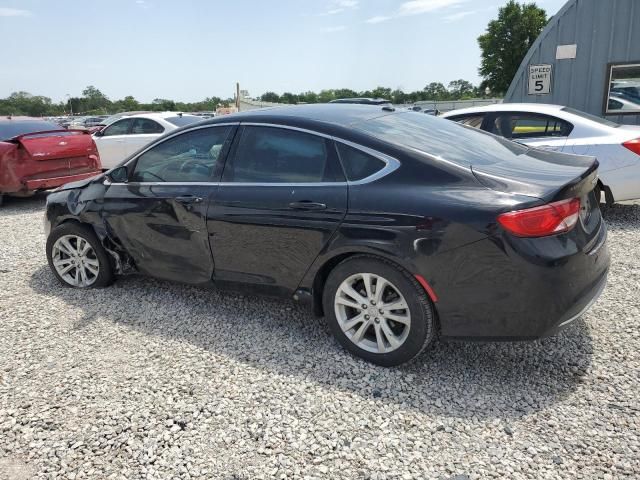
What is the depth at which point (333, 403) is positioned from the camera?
286 cm

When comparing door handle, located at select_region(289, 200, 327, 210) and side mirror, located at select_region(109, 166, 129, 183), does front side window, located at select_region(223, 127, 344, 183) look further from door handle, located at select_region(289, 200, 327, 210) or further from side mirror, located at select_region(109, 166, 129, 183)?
side mirror, located at select_region(109, 166, 129, 183)

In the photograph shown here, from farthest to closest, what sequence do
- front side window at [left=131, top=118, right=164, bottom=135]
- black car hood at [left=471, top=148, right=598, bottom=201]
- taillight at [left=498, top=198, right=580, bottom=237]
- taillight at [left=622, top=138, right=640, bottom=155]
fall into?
1. front side window at [left=131, top=118, right=164, bottom=135]
2. taillight at [left=622, top=138, right=640, bottom=155]
3. black car hood at [left=471, top=148, right=598, bottom=201]
4. taillight at [left=498, top=198, right=580, bottom=237]

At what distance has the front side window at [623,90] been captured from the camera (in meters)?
11.0

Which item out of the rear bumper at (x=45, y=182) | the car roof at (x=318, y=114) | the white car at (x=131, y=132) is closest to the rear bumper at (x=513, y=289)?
the car roof at (x=318, y=114)

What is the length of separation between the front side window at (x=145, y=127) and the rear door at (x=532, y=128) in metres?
7.05

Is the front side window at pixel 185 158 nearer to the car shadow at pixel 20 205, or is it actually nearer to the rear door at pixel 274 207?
the rear door at pixel 274 207

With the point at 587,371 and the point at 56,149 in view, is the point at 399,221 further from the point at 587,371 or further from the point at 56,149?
the point at 56,149

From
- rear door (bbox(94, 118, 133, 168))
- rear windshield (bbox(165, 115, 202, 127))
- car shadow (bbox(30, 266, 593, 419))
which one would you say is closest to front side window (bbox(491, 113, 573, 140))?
car shadow (bbox(30, 266, 593, 419))

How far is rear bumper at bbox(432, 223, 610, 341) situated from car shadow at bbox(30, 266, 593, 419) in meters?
0.35

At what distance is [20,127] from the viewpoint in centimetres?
862

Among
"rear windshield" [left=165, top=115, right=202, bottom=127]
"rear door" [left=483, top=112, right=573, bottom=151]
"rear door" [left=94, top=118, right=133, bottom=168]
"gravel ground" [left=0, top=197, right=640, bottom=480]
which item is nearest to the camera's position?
"gravel ground" [left=0, top=197, right=640, bottom=480]

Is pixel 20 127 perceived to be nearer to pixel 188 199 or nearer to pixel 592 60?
pixel 188 199

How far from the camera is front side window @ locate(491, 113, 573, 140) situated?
20.7ft

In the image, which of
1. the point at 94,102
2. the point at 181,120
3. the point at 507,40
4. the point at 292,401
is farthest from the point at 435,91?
→ the point at 292,401
